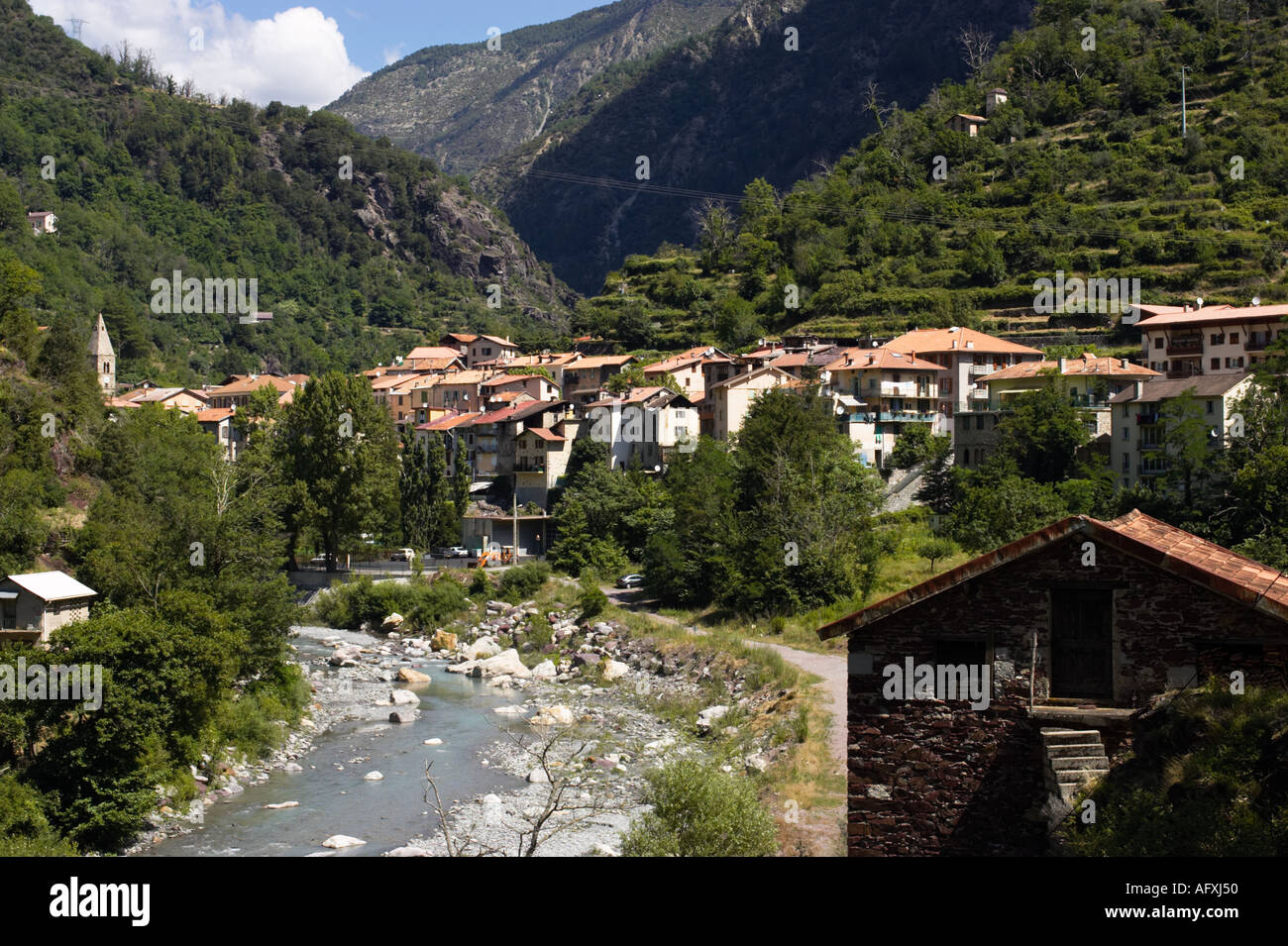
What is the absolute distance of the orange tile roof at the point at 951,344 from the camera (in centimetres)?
7438

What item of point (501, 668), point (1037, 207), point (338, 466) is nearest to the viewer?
point (501, 668)

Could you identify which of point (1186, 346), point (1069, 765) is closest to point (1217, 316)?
point (1186, 346)

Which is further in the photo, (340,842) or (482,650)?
Result: (482,650)

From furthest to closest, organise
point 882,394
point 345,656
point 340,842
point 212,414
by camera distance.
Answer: point 212,414 → point 882,394 → point 345,656 → point 340,842

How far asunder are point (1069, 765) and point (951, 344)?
215ft

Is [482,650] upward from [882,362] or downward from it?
downward

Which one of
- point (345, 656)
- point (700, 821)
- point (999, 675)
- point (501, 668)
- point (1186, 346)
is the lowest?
point (501, 668)

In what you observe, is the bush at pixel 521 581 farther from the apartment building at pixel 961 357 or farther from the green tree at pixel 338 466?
the apartment building at pixel 961 357

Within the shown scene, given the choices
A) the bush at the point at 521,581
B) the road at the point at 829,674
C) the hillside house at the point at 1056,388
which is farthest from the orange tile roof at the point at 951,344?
the road at the point at 829,674

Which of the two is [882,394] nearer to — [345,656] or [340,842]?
[345,656]

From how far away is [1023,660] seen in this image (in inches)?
483

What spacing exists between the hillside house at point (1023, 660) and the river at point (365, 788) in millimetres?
14314

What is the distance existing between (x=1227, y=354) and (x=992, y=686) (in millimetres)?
63051
